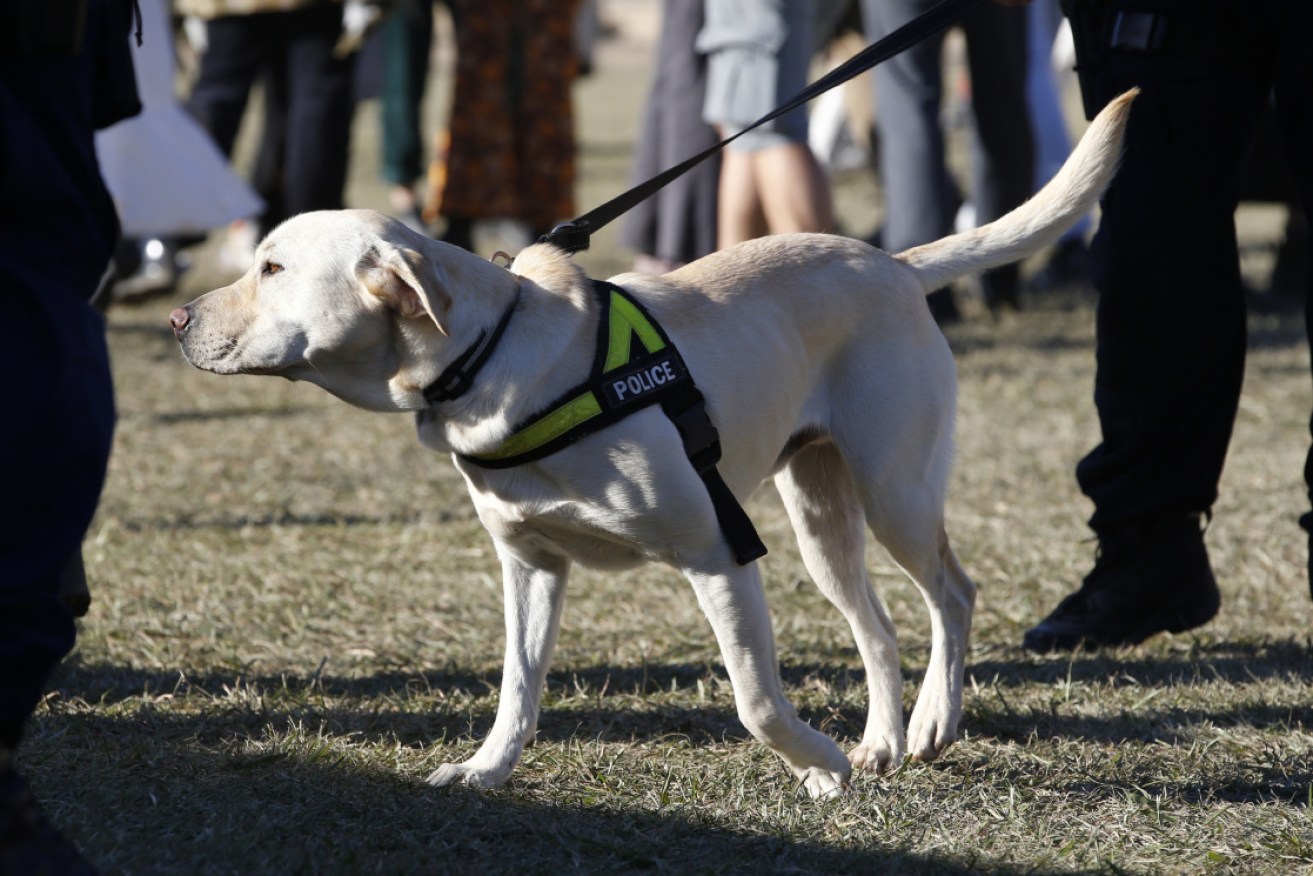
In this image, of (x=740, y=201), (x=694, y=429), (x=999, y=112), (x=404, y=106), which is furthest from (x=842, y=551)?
(x=404, y=106)

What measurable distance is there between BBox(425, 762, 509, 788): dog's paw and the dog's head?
0.65 m

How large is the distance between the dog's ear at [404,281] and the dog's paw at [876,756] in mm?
1097

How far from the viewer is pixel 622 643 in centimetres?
329

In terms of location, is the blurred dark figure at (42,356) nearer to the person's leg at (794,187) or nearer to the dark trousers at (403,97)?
the person's leg at (794,187)

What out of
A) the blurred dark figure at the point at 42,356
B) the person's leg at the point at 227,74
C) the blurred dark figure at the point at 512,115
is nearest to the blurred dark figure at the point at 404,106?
the blurred dark figure at the point at 512,115

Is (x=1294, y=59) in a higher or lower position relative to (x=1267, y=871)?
higher

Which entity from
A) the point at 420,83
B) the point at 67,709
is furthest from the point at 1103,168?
the point at 420,83

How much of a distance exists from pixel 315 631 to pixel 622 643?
27.3 inches

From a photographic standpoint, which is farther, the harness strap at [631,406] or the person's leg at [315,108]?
the person's leg at [315,108]

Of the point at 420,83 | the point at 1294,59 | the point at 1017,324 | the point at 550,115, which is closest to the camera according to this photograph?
the point at 1294,59

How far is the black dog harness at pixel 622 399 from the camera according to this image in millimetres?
2205

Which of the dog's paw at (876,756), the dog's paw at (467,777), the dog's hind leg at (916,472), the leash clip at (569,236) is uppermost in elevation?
the leash clip at (569,236)

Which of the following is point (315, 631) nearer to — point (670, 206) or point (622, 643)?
point (622, 643)

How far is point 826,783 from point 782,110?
3.91 ft
